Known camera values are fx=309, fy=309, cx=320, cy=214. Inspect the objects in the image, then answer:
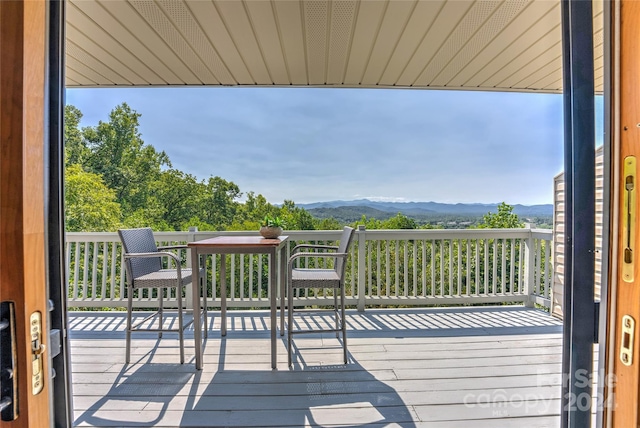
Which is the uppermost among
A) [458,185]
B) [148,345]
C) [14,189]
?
[458,185]

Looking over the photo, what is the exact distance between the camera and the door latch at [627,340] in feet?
1.91

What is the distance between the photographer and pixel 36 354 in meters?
0.57

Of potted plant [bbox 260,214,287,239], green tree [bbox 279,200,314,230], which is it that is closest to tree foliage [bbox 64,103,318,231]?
green tree [bbox 279,200,314,230]

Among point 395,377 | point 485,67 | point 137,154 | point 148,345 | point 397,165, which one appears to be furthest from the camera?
point 137,154

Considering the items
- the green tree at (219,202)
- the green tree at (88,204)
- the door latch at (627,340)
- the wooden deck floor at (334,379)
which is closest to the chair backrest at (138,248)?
the wooden deck floor at (334,379)

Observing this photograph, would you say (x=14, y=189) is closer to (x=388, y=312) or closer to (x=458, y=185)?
(x=388, y=312)

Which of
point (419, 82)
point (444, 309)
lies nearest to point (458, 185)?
point (444, 309)

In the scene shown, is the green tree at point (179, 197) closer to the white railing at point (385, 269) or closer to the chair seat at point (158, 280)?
the white railing at point (385, 269)

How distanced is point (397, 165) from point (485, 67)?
6864 mm

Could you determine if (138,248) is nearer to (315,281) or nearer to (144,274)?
(144,274)

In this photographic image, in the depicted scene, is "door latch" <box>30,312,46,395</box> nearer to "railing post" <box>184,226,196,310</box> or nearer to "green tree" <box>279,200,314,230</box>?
"railing post" <box>184,226,196,310</box>

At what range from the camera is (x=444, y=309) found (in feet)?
12.9

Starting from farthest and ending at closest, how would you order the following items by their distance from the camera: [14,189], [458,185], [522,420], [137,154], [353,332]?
1. [137,154]
2. [458,185]
3. [353,332]
4. [522,420]
5. [14,189]

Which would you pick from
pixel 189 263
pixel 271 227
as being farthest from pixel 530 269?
pixel 189 263
